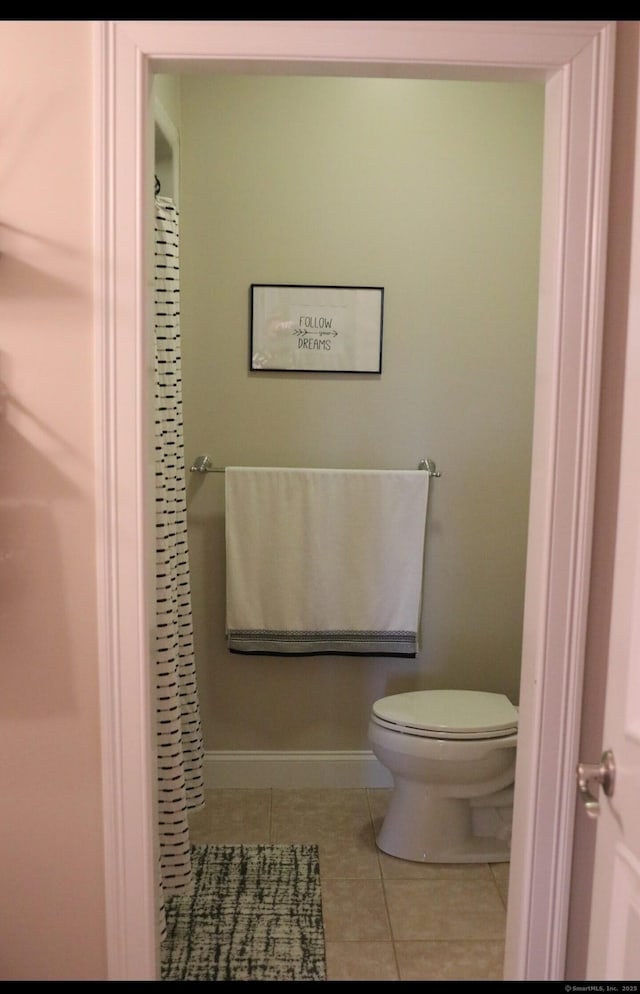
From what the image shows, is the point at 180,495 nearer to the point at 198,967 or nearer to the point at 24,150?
the point at 24,150

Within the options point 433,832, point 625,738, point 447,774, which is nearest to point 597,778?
point 625,738

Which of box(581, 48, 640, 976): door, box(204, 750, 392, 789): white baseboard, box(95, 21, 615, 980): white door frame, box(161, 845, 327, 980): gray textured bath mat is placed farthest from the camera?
box(204, 750, 392, 789): white baseboard

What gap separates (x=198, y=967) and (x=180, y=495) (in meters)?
1.14

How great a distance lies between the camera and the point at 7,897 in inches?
63.3

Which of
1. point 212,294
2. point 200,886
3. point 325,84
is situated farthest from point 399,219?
point 200,886

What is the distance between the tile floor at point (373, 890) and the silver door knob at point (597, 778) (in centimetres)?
105

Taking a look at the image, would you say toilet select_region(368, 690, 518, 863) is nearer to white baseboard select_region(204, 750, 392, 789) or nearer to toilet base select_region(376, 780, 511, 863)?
toilet base select_region(376, 780, 511, 863)

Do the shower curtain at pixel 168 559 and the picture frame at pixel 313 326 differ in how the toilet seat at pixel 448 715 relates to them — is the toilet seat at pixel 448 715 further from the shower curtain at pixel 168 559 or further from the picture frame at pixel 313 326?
the picture frame at pixel 313 326

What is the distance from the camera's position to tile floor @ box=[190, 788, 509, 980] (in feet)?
6.98

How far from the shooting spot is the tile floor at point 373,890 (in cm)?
213

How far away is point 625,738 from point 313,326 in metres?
1.94

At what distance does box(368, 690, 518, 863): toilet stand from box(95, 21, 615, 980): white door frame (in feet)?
2.89

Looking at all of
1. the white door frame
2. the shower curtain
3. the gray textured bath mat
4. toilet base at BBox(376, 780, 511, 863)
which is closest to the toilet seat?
toilet base at BBox(376, 780, 511, 863)

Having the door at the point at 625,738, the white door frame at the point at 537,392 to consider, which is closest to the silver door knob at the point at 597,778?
the door at the point at 625,738
